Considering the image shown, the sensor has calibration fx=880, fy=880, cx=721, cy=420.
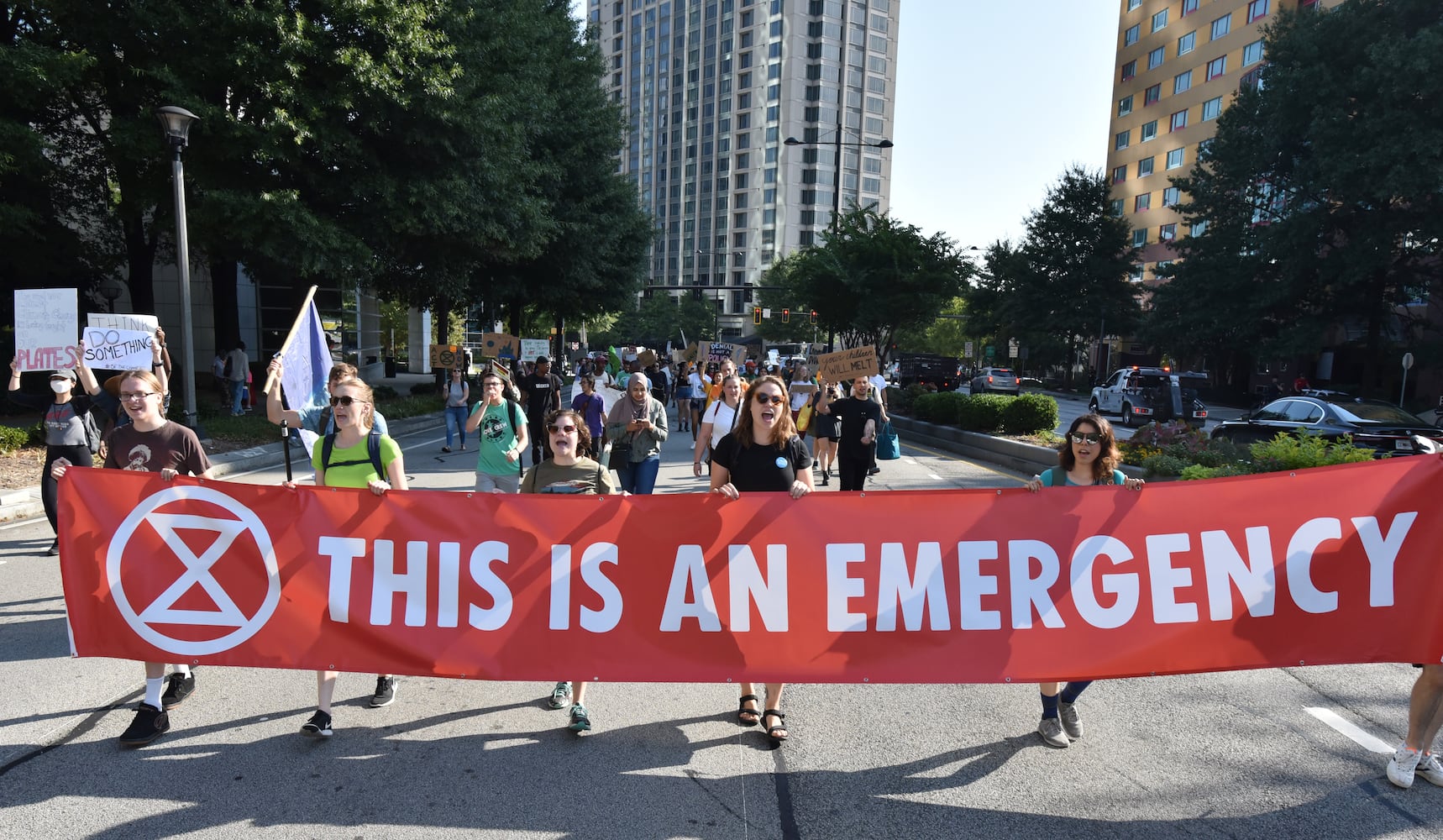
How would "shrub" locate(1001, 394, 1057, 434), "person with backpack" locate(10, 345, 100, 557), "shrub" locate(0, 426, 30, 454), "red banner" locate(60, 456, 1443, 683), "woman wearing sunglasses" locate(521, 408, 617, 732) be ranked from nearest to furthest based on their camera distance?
"red banner" locate(60, 456, 1443, 683) → "woman wearing sunglasses" locate(521, 408, 617, 732) → "person with backpack" locate(10, 345, 100, 557) → "shrub" locate(0, 426, 30, 454) → "shrub" locate(1001, 394, 1057, 434)

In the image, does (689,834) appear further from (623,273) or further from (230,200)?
(623,273)

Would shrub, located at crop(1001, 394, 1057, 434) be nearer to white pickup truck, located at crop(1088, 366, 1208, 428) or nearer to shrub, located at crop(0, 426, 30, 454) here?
white pickup truck, located at crop(1088, 366, 1208, 428)

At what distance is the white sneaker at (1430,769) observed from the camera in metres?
3.93

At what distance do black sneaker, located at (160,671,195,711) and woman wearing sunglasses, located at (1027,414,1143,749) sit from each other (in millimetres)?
4508

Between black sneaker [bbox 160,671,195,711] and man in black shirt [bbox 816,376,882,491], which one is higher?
man in black shirt [bbox 816,376,882,491]

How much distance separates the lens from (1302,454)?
8.77 m

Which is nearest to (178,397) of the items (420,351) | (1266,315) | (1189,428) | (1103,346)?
(1189,428)

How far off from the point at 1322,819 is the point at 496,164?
20038 mm

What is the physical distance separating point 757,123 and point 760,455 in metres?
119

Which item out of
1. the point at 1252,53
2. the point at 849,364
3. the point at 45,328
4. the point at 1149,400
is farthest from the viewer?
the point at 1252,53

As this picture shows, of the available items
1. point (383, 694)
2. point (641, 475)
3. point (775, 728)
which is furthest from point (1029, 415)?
point (383, 694)

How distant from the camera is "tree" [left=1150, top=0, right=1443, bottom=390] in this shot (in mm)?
30625

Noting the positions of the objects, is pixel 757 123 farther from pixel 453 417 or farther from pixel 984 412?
pixel 453 417

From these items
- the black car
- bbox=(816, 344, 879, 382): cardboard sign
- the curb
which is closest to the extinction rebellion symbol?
the curb
